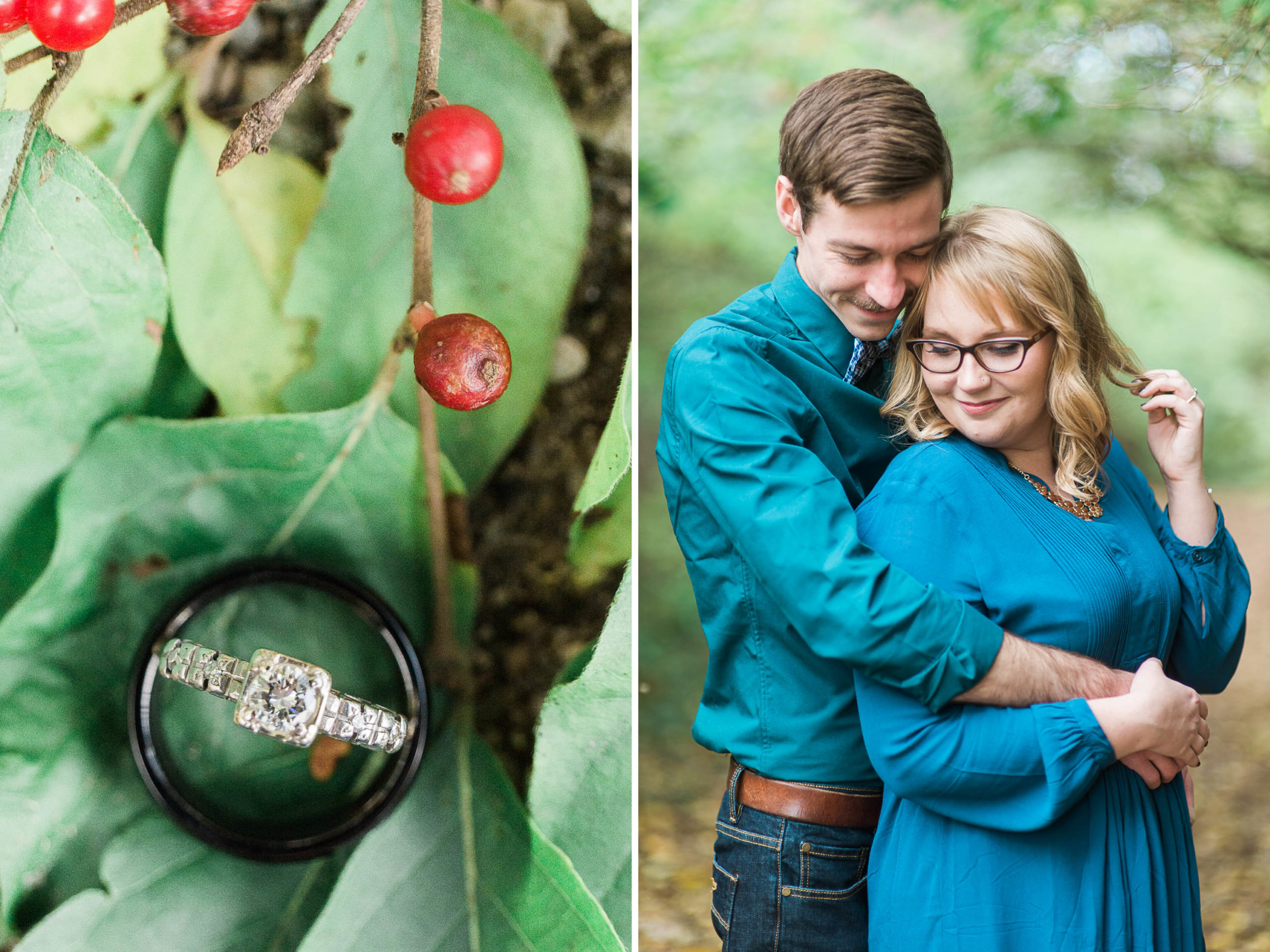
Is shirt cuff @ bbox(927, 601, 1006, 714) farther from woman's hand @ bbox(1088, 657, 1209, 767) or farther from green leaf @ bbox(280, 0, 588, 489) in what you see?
green leaf @ bbox(280, 0, 588, 489)

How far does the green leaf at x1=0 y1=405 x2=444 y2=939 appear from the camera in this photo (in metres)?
0.88

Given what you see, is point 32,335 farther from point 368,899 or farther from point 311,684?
point 368,899

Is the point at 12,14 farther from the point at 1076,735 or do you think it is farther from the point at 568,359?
the point at 1076,735

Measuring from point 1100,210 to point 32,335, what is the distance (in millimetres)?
2296

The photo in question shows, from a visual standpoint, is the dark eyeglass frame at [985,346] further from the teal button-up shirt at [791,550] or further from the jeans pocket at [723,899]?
the jeans pocket at [723,899]

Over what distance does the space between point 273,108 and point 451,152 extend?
0.56ft

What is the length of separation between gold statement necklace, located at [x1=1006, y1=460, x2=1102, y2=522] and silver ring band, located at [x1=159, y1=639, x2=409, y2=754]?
0.60m

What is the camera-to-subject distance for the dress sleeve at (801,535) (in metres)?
0.72

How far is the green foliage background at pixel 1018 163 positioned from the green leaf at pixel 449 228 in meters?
1.38

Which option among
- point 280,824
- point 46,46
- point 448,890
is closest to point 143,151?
point 46,46

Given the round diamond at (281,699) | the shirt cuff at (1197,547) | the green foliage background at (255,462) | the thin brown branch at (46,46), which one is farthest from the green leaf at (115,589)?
the shirt cuff at (1197,547)

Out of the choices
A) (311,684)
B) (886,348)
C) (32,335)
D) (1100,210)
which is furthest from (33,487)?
(1100,210)

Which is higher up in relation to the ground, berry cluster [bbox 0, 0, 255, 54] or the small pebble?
berry cluster [bbox 0, 0, 255, 54]

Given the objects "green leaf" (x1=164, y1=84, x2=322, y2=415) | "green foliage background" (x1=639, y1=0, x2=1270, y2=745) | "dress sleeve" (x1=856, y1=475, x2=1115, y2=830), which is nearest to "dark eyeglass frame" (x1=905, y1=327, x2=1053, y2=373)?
"dress sleeve" (x1=856, y1=475, x2=1115, y2=830)
